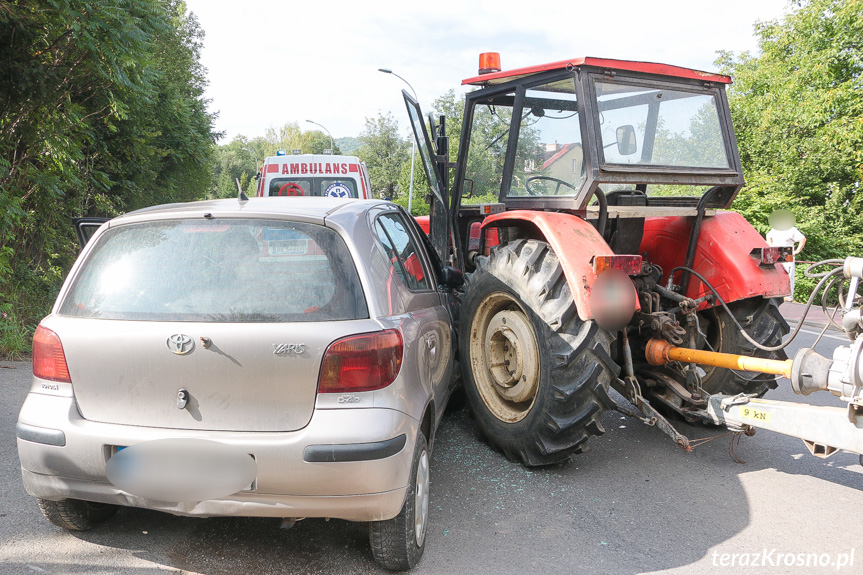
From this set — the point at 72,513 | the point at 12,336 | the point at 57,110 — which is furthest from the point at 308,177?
the point at 72,513

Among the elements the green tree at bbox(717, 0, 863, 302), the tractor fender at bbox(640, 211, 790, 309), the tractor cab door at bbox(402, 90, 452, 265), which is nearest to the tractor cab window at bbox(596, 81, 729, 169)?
the tractor fender at bbox(640, 211, 790, 309)

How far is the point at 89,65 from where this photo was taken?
7.00 meters

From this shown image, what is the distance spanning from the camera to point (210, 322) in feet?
9.39

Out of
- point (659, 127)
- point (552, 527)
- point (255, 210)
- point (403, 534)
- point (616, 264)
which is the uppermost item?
point (659, 127)

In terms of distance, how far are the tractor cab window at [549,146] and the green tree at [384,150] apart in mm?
43468

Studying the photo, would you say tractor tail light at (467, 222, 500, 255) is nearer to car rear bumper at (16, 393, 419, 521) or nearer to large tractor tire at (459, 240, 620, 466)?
large tractor tire at (459, 240, 620, 466)

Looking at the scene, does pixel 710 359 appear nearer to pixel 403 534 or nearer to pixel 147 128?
pixel 403 534

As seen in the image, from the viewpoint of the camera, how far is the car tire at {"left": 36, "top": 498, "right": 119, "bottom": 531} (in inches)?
127

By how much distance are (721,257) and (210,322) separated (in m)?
3.59

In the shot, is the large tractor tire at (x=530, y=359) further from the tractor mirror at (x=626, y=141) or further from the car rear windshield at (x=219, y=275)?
the car rear windshield at (x=219, y=275)

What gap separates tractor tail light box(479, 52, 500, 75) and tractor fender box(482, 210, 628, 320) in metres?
1.47

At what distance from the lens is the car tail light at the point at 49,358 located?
9.75 feet

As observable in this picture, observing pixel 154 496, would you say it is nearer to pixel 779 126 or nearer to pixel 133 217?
pixel 133 217

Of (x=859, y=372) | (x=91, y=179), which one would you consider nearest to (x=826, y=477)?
(x=859, y=372)
